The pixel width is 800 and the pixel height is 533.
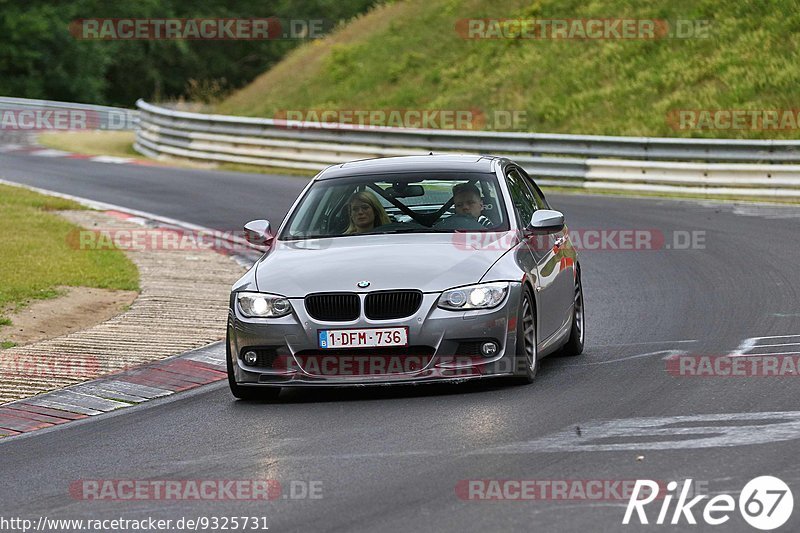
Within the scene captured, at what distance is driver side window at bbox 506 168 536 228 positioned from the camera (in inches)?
411

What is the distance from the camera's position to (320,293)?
9109 millimetres

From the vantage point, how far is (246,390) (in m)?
9.52

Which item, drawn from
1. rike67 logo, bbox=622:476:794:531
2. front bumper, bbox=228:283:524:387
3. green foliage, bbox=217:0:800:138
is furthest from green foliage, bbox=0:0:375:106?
rike67 logo, bbox=622:476:794:531

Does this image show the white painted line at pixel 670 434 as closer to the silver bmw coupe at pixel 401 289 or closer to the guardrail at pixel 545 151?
the silver bmw coupe at pixel 401 289

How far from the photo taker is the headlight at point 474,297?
9008mm

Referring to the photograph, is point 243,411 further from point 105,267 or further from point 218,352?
point 105,267

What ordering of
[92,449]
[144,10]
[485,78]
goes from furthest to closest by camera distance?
1. [144,10]
2. [485,78]
3. [92,449]

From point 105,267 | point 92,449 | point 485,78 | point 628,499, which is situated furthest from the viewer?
point 485,78

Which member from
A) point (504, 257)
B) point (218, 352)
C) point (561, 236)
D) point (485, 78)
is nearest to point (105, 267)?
point (218, 352)

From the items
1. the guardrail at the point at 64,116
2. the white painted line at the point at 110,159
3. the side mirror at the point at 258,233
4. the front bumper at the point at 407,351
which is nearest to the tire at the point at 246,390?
the front bumper at the point at 407,351

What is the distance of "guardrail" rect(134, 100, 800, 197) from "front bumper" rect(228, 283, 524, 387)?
1602cm

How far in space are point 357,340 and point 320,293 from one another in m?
0.42

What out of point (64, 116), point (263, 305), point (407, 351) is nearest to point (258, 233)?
point (263, 305)

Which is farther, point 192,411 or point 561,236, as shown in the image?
point 561,236
